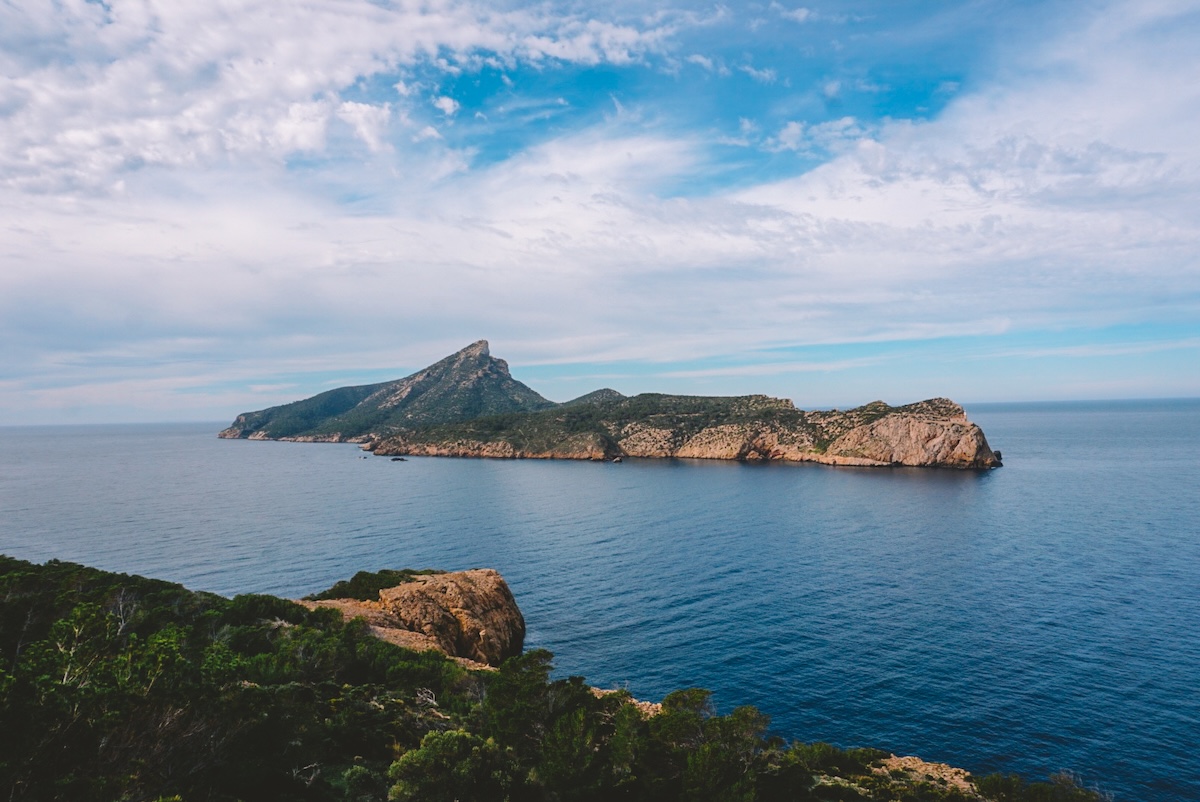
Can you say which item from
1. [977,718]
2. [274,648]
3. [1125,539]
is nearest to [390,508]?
[274,648]

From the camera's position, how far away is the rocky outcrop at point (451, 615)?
45156mm

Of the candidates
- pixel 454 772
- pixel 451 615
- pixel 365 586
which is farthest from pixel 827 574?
pixel 454 772

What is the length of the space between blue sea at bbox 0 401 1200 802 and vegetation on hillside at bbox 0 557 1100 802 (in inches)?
346

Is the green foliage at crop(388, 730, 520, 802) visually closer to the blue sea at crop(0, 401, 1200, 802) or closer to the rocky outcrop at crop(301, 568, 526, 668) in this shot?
the blue sea at crop(0, 401, 1200, 802)

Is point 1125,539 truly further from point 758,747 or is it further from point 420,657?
point 420,657

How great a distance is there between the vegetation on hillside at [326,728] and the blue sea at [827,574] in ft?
28.8

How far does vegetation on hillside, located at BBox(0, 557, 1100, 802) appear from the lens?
46.8 ft

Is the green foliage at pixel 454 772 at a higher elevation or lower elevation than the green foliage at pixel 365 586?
higher

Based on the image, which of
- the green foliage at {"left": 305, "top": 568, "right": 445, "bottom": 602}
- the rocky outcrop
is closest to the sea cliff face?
the rocky outcrop

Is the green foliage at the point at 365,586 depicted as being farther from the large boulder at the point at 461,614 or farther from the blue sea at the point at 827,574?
the blue sea at the point at 827,574

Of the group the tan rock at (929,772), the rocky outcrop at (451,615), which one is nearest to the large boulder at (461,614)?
the rocky outcrop at (451,615)

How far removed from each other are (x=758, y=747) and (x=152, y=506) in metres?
120

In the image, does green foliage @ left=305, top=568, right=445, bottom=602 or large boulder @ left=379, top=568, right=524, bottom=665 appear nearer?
large boulder @ left=379, top=568, right=524, bottom=665

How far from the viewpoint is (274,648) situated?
3419 centimetres
